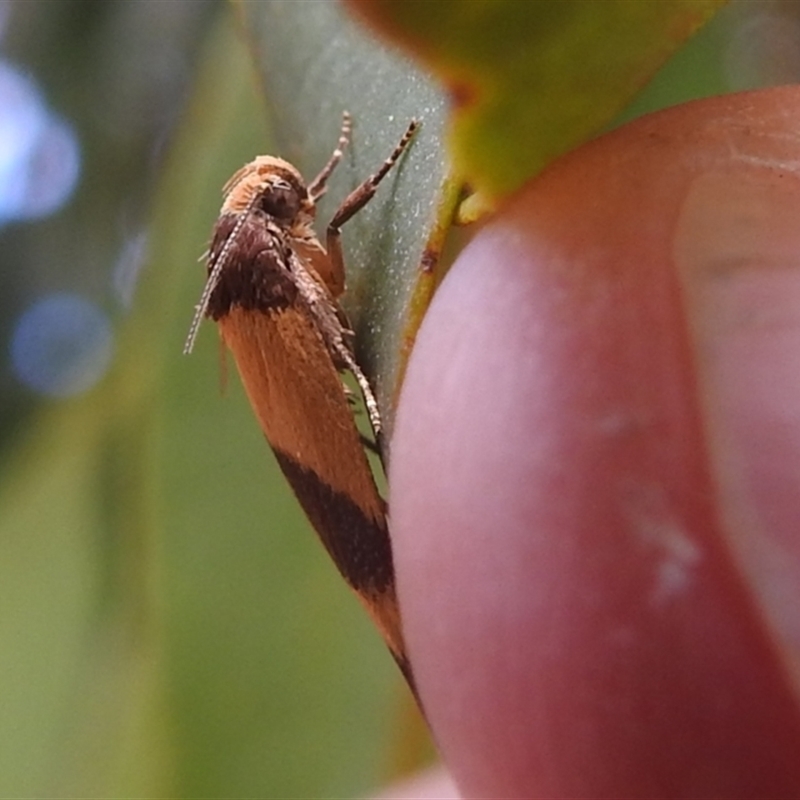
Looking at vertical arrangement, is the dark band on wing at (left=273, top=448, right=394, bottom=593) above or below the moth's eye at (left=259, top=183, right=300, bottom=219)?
below

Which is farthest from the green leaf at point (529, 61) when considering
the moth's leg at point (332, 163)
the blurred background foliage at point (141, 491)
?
the blurred background foliage at point (141, 491)

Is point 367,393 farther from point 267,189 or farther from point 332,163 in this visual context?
point 267,189

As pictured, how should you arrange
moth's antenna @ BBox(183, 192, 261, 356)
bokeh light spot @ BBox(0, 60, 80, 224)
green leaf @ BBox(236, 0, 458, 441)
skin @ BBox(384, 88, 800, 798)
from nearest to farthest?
skin @ BBox(384, 88, 800, 798) < green leaf @ BBox(236, 0, 458, 441) < moth's antenna @ BBox(183, 192, 261, 356) < bokeh light spot @ BBox(0, 60, 80, 224)

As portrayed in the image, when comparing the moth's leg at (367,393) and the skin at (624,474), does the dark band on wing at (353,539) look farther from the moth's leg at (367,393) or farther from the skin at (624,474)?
the skin at (624,474)

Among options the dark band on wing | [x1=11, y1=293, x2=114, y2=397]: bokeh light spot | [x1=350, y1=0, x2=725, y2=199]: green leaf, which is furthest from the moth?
[x1=350, y1=0, x2=725, y2=199]: green leaf

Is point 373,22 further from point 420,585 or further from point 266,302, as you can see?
point 266,302

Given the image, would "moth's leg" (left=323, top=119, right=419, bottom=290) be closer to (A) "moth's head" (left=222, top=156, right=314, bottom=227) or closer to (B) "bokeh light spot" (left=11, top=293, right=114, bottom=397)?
(A) "moth's head" (left=222, top=156, right=314, bottom=227)

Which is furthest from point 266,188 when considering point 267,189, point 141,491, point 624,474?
point 624,474

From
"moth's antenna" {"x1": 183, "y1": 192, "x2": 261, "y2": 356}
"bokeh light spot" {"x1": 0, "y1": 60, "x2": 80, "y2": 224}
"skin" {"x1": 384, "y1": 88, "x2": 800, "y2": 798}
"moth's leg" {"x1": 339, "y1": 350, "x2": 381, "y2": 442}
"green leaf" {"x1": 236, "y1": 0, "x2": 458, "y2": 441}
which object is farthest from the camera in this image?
"bokeh light spot" {"x1": 0, "y1": 60, "x2": 80, "y2": 224}
